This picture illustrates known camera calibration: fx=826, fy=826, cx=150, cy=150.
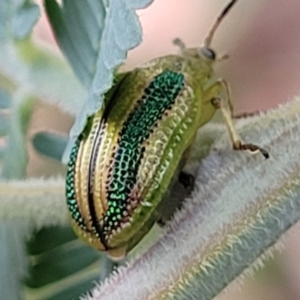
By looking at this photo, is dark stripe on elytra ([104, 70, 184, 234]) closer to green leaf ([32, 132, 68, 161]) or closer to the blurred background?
green leaf ([32, 132, 68, 161])

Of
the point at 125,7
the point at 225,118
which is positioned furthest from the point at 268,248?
the point at 125,7

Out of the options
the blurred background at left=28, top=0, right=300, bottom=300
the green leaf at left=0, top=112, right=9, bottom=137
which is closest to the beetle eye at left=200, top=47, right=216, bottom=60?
the green leaf at left=0, top=112, right=9, bottom=137

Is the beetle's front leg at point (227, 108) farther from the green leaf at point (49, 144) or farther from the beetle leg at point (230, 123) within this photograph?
the green leaf at point (49, 144)

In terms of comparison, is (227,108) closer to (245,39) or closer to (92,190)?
(92,190)

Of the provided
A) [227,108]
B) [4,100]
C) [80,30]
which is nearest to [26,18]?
[80,30]

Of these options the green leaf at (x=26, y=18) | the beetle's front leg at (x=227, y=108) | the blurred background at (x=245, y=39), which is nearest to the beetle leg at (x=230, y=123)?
the beetle's front leg at (x=227, y=108)

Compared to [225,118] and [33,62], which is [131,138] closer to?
[225,118]
